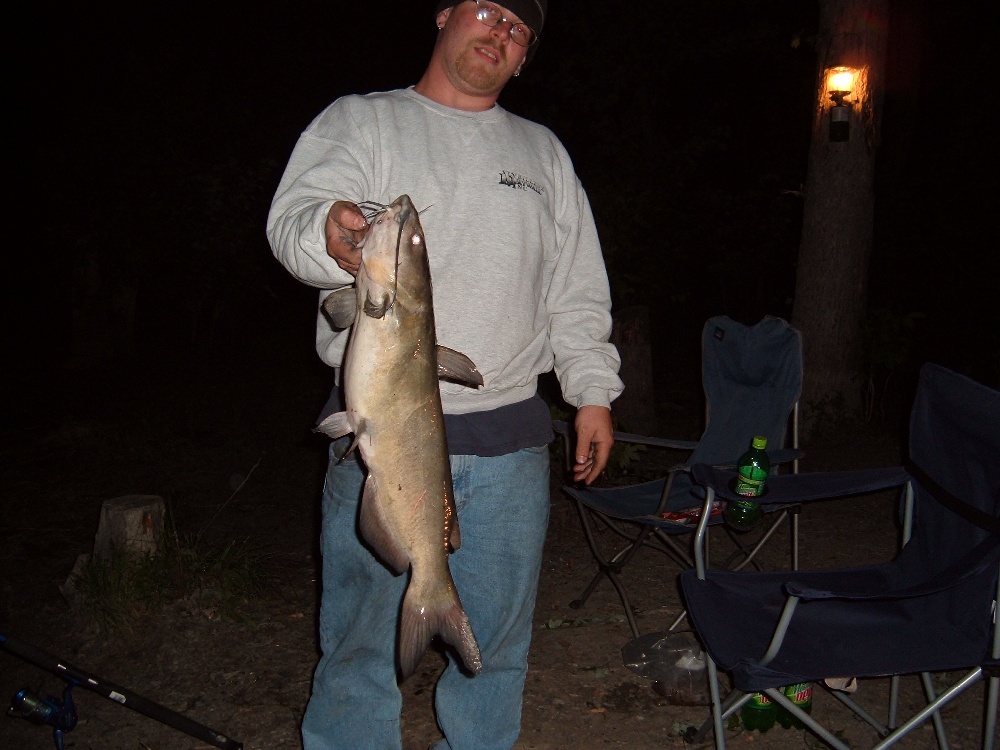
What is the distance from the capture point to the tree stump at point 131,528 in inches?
163

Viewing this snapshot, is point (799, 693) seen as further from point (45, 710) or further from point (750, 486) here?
point (45, 710)

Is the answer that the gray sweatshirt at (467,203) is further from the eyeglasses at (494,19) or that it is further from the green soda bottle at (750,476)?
the green soda bottle at (750,476)

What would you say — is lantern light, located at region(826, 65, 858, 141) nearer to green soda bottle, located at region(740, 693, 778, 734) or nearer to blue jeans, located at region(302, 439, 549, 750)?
green soda bottle, located at region(740, 693, 778, 734)

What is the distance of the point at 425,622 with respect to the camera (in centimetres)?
215

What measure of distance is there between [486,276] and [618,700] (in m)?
2.09

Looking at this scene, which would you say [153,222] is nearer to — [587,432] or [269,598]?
[269,598]

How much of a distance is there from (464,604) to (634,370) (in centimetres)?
459

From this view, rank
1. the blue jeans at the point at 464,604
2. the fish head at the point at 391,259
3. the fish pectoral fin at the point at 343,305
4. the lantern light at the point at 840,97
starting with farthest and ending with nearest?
the lantern light at the point at 840,97, the blue jeans at the point at 464,604, the fish pectoral fin at the point at 343,305, the fish head at the point at 391,259

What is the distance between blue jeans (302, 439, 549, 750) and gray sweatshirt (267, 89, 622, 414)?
276mm

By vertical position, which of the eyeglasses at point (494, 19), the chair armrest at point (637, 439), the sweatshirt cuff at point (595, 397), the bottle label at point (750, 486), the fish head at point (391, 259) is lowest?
the chair armrest at point (637, 439)

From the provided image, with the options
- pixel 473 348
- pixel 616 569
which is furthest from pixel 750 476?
pixel 473 348

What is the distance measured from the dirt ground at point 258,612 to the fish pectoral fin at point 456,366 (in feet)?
5.96

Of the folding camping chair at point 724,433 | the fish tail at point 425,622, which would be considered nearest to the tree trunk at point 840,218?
the folding camping chair at point 724,433

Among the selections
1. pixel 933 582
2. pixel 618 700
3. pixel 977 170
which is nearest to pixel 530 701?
pixel 618 700
